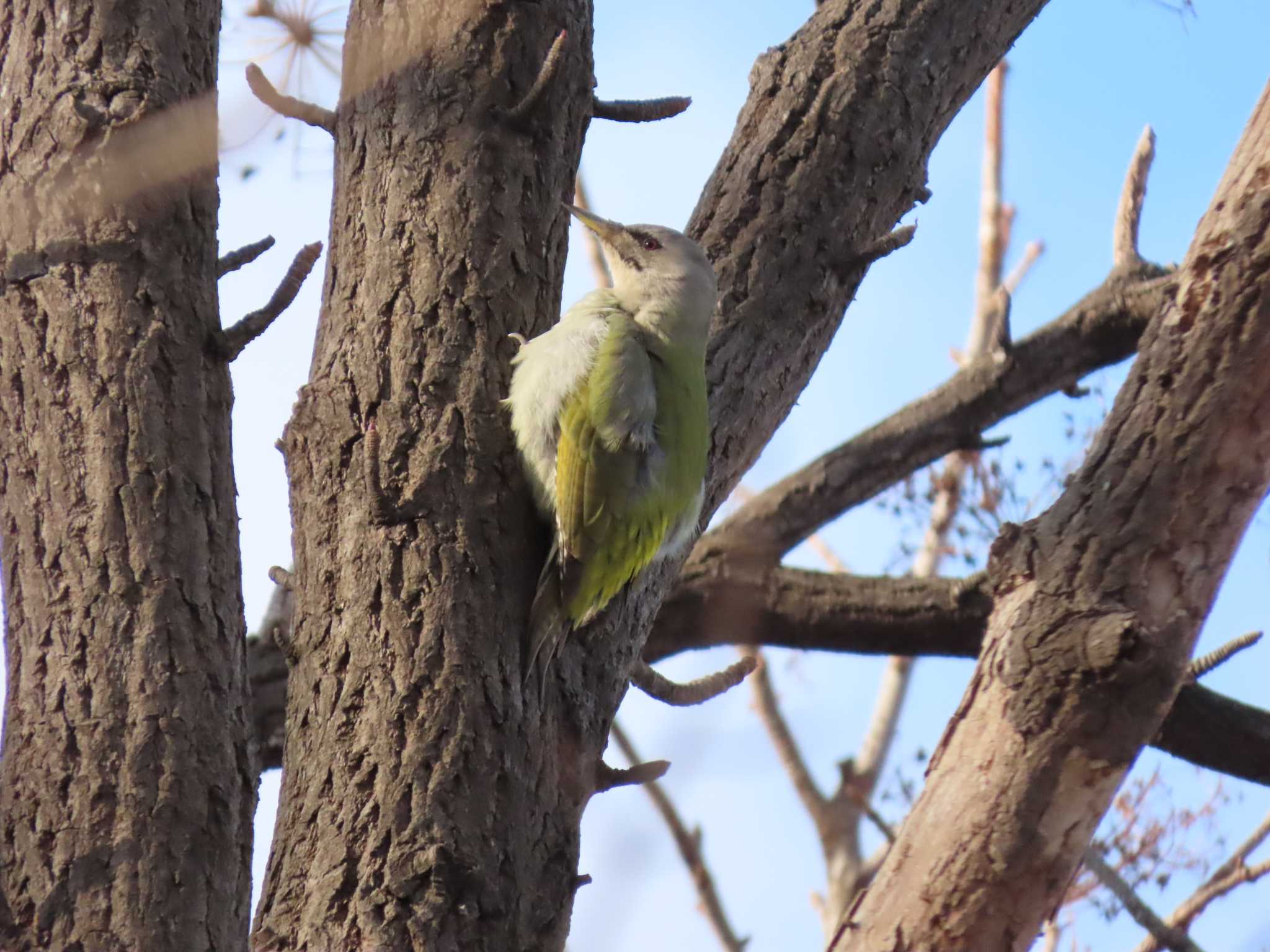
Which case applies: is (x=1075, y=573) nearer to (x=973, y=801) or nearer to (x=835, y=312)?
(x=973, y=801)

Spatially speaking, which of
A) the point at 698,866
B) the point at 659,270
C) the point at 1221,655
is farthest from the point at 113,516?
the point at 698,866

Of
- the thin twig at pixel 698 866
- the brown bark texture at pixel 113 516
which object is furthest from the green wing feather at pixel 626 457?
the thin twig at pixel 698 866

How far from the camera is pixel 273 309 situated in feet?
10.4

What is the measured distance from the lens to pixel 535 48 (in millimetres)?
3520

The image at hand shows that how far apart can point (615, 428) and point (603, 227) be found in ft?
4.22

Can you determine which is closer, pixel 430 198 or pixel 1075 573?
pixel 430 198

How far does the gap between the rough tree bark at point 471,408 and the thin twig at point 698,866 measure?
9.58 feet

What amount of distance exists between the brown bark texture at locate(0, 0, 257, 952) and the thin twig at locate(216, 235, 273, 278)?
9 cm

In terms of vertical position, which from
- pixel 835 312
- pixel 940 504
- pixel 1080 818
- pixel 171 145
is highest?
pixel 940 504

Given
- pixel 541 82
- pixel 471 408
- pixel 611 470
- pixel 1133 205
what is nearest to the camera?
pixel 471 408

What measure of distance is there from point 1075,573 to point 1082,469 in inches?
15.4

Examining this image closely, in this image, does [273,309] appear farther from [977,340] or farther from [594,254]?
[977,340]

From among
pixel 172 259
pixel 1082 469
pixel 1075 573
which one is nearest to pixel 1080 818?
pixel 1075 573

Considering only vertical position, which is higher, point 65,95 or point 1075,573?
point 65,95
